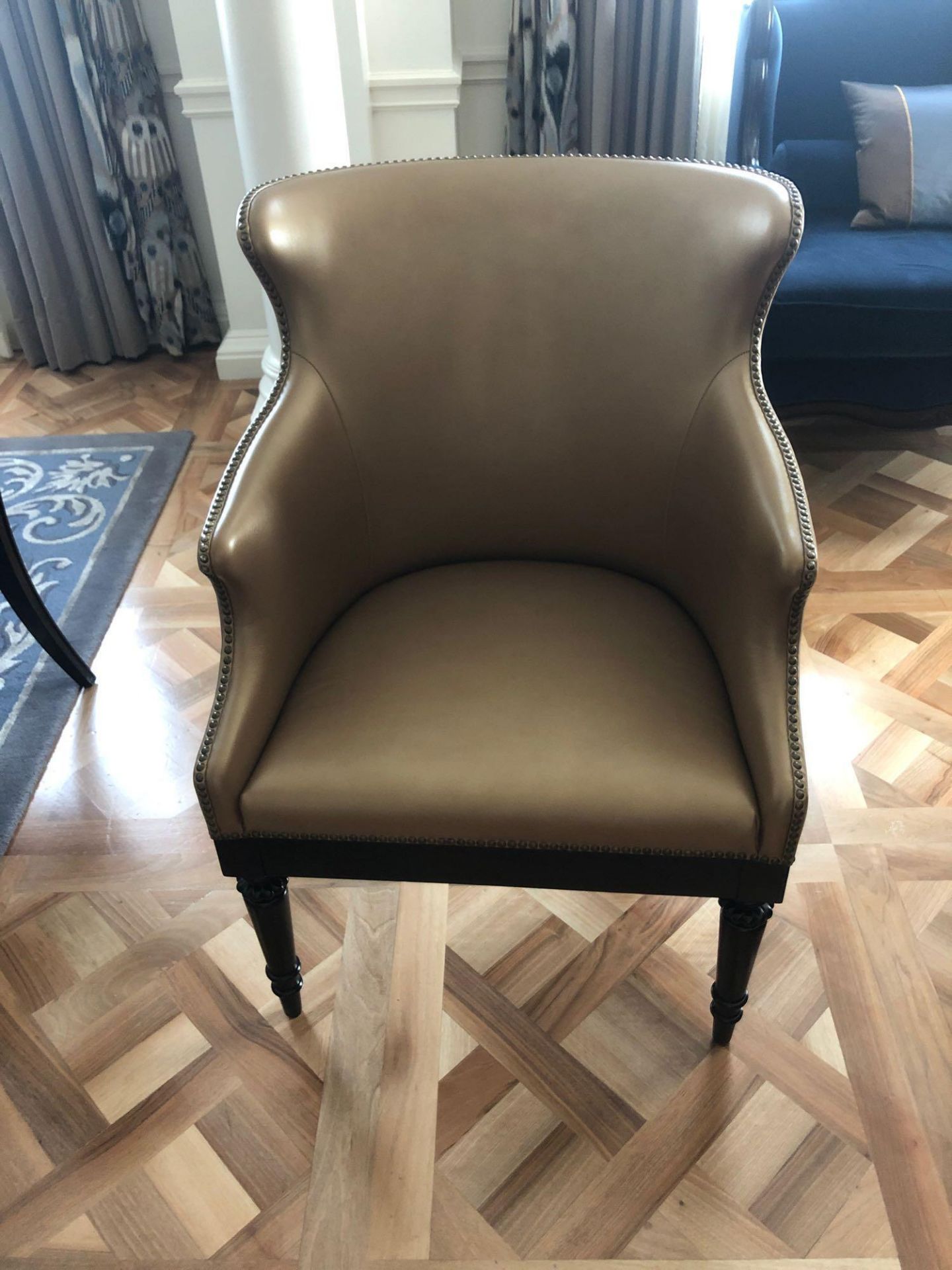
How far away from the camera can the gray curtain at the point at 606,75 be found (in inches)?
78.5

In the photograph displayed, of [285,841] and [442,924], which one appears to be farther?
[442,924]

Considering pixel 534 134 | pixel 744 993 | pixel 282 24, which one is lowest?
pixel 744 993

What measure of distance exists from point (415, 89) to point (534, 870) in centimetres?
185

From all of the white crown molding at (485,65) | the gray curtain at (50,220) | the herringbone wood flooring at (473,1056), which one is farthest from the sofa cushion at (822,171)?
the gray curtain at (50,220)

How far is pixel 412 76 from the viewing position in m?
2.09

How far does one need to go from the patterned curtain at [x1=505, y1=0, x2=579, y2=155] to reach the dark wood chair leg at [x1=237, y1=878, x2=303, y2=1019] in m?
1.70

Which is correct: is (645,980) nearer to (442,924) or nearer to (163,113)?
(442,924)

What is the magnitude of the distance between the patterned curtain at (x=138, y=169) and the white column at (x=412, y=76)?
1.72 feet

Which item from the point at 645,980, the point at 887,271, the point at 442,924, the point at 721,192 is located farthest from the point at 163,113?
the point at 645,980

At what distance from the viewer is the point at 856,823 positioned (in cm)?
126

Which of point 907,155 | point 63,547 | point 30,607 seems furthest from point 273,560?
point 907,155

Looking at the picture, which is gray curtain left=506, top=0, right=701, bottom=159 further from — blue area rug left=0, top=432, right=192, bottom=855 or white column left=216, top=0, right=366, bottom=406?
blue area rug left=0, top=432, right=192, bottom=855

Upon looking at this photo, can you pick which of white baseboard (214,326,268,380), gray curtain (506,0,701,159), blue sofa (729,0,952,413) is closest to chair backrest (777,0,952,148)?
blue sofa (729,0,952,413)

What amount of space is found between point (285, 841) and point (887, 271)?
144cm
